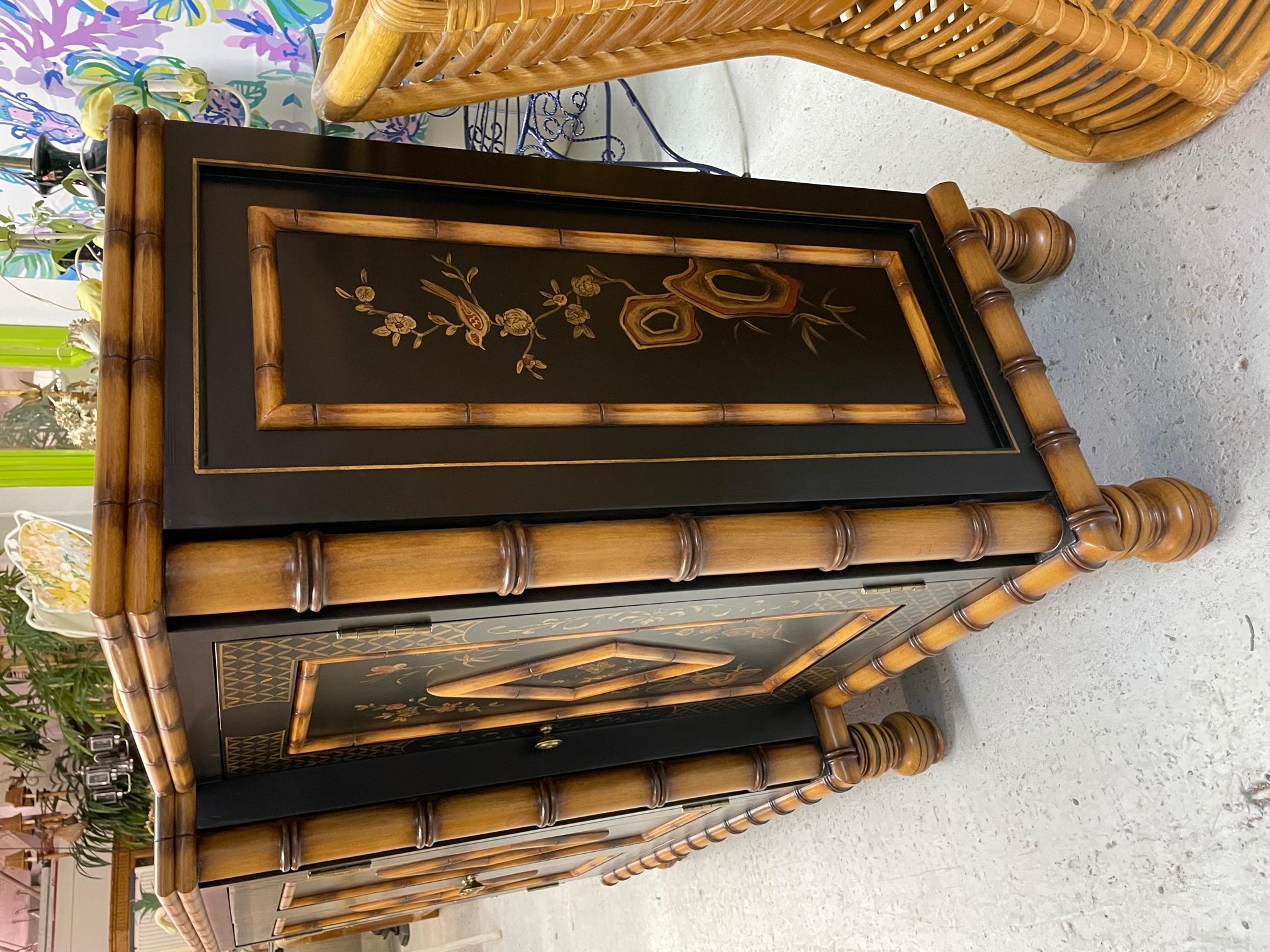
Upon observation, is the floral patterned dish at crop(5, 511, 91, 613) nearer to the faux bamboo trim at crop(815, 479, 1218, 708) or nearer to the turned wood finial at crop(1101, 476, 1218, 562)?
the faux bamboo trim at crop(815, 479, 1218, 708)

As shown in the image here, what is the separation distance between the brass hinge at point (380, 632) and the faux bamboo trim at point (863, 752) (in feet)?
3.12

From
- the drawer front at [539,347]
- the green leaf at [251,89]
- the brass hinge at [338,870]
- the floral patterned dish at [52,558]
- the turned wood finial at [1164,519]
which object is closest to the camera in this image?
the drawer front at [539,347]

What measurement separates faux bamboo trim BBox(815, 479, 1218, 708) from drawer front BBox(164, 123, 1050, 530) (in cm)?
11

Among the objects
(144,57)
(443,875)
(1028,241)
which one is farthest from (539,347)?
(144,57)

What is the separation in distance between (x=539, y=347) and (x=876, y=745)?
1078mm

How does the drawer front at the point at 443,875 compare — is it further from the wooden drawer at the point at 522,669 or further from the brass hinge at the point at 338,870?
the wooden drawer at the point at 522,669

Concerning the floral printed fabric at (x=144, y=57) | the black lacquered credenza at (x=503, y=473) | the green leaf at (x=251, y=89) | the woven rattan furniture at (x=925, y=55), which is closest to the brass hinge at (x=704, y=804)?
the black lacquered credenza at (x=503, y=473)

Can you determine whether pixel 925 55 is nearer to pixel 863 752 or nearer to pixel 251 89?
pixel 863 752

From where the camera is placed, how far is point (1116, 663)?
1362mm

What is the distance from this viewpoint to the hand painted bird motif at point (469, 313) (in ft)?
3.08

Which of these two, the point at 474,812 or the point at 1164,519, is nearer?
the point at 1164,519

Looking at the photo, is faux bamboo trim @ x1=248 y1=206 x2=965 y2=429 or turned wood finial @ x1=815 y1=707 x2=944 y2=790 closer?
faux bamboo trim @ x1=248 y1=206 x2=965 y2=429

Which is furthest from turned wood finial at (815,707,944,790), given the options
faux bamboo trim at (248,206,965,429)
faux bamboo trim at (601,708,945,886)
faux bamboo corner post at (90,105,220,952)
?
faux bamboo corner post at (90,105,220,952)

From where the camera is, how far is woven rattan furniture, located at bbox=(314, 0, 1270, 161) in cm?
101
